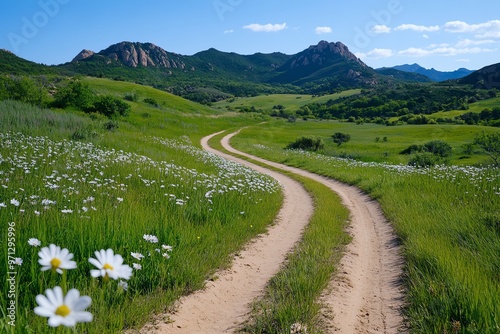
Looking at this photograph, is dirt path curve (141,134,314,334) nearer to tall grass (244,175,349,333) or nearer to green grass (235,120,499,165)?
tall grass (244,175,349,333)

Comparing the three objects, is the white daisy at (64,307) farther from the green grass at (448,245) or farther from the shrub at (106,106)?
the shrub at (106,106)

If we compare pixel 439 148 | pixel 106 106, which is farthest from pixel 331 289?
pixel 439 148

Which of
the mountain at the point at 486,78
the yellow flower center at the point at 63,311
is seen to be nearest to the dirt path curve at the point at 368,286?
the yellow flower center at the point at 63,311

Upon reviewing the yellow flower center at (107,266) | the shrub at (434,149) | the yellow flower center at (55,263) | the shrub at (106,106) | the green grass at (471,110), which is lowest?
the shrub at (434,149)

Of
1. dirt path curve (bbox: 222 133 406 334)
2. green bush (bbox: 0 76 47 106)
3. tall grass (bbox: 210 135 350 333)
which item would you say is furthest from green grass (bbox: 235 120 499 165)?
tall grass (bbox: 210 135 350 333)

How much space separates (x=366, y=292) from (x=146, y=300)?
137 inches

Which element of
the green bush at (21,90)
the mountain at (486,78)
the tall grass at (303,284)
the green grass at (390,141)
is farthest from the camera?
the mountain at (486,78)

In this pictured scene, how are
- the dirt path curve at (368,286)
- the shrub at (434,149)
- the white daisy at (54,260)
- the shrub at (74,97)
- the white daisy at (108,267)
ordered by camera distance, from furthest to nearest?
the shrub at (434,149) < the shrub at (74,97) < the dirt path curve at (368,286) < the white daisy at (108,267) < the white daisy at (54,260)

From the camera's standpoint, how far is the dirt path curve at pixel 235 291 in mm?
4246

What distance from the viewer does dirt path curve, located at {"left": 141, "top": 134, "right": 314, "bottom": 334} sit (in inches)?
167

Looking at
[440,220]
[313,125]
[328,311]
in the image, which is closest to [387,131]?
[313,125]

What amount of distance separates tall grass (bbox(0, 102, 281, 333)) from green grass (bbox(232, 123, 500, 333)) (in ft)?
10.6

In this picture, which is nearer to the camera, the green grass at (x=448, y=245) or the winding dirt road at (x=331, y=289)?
the green grass at (x=448, y=245)

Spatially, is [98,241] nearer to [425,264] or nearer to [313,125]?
[425,264]
